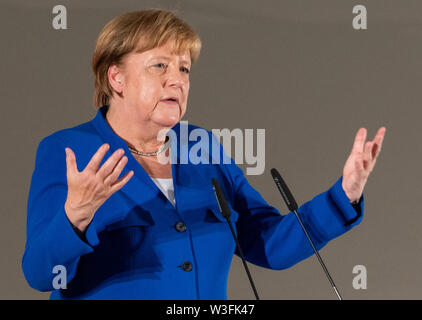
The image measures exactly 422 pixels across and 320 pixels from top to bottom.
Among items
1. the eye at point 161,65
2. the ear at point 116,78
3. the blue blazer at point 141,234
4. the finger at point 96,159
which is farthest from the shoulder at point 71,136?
the finger at point 96,159

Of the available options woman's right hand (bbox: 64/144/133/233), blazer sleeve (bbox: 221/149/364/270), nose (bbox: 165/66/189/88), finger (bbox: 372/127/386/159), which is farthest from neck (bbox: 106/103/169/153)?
finger (bbox: 372/127/386/159)

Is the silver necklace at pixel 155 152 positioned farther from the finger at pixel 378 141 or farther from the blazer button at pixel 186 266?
the finger at pixel 378 141

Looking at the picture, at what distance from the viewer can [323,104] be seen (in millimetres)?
2660

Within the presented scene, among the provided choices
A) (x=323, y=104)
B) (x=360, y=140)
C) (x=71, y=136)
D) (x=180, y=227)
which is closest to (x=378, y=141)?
(x=360, y=140)

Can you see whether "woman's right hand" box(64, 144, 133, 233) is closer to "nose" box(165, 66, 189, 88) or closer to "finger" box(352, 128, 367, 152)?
"nose" box(165, 66, 189, 88)

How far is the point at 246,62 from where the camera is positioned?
261 centimetres

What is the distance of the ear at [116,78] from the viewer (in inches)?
54.4

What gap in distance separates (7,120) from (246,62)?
1.03m

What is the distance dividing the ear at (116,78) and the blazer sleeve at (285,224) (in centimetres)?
33

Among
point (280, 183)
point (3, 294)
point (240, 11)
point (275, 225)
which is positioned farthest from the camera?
point (240, 11)

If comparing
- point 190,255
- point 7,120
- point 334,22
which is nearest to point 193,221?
point 190,255

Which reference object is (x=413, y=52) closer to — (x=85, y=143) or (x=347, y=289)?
(x=347, y=289)

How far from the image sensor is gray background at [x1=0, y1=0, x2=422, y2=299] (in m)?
2.58

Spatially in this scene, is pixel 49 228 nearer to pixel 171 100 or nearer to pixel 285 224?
pixel 171 100
